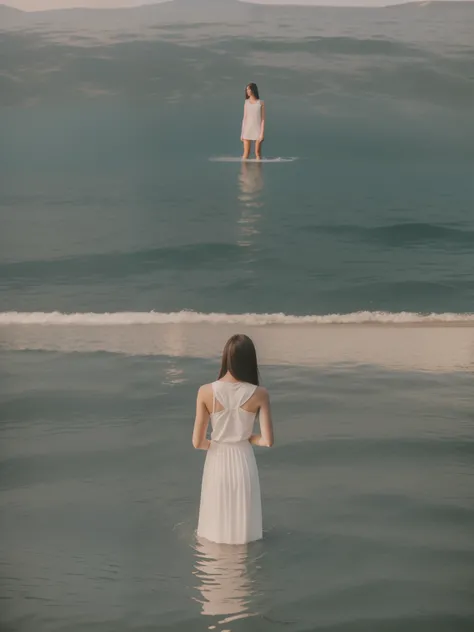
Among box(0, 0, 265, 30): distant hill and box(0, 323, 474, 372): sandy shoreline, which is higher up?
box(0, 0, 265, 30): distant hill

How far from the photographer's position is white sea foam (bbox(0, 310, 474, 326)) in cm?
593

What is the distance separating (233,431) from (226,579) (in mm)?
451

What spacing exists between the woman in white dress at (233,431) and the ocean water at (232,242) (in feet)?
2.31

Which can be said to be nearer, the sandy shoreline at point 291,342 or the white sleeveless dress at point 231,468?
the white sleeveless dress at point 231,468

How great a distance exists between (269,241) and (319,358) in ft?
2.48

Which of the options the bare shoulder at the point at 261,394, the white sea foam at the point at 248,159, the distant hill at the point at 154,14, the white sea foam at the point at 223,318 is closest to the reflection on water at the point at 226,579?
the bare shoulder at the point at 261,394

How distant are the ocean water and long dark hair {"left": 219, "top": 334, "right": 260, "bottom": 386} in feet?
2.88

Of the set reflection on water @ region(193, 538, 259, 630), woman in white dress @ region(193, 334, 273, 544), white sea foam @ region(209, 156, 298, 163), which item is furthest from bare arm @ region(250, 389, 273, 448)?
white sea foam @ region(209, 156, 298, 163)

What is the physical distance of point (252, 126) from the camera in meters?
6.35

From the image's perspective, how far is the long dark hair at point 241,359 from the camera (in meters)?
3.76

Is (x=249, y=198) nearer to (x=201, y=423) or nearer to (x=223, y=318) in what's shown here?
(x=223, y=318)

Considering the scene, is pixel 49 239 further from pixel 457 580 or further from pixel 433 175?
pixel 457 580

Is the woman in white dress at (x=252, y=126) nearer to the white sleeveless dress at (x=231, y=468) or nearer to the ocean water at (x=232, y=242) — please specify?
the ocean water at (x=232, y=242)

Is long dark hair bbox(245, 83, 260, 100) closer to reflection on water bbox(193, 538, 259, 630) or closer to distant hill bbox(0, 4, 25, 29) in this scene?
distant hill bbox(0, 4, 25, 29)
